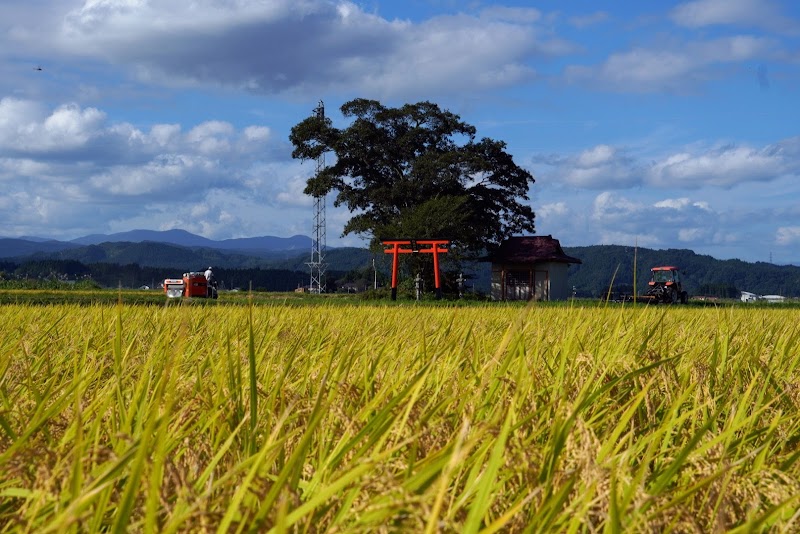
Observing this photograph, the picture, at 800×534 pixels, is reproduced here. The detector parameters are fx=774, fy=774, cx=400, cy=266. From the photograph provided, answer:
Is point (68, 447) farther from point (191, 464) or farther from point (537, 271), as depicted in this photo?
point (537, 271)

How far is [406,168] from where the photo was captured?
137 feet

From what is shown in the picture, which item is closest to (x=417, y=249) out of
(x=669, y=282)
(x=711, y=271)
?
(x=669, y=282)

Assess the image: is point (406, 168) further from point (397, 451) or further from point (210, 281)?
point (397, 451)

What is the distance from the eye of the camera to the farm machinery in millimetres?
28281

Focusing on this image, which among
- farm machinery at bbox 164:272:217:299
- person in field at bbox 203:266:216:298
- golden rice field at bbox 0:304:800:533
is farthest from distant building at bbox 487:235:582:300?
golden rice field at bbox 0:304:800:533

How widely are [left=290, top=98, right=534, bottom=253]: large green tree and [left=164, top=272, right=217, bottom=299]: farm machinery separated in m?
11.2

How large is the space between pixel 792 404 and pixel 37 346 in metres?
3.42

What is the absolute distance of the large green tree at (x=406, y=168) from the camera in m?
39.9

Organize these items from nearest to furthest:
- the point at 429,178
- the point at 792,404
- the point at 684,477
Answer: the point at 684,477
the point at 792,404
the point at 429,178

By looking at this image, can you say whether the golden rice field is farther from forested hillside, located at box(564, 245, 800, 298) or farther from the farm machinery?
forested hillside, located at box(564, 245, 800, 298)

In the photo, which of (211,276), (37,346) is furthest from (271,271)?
(37,346)

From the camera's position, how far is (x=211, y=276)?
30.5 metres

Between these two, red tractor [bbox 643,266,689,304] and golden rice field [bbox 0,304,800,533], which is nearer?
golden rice field [bbox 0,304,800,533]

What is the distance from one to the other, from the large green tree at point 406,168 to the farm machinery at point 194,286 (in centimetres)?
1117
